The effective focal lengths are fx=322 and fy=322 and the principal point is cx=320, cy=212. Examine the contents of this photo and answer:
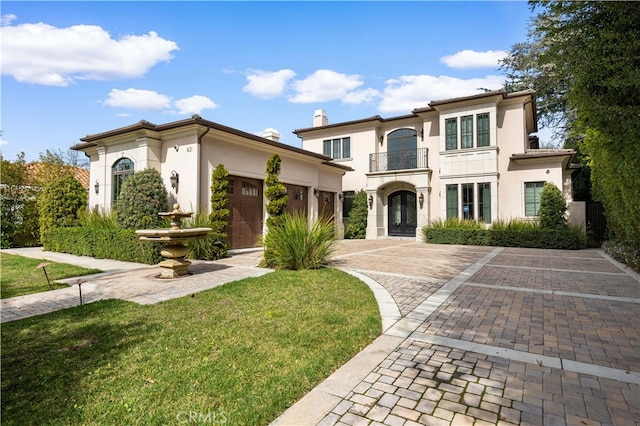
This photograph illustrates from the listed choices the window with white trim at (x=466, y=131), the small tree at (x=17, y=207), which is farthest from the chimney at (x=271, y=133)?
the small tree at (x=17, y=207)

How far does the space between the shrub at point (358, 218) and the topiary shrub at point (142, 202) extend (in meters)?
11.3

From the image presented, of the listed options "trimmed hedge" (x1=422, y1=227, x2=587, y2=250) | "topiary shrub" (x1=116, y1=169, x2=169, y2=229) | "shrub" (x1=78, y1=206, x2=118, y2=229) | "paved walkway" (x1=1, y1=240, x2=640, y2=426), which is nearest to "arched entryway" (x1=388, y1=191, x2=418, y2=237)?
"trimmed hedge" (x1=422, y1=227, x2=587, y2=250)

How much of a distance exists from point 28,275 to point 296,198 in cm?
1045

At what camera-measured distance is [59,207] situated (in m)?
12.4

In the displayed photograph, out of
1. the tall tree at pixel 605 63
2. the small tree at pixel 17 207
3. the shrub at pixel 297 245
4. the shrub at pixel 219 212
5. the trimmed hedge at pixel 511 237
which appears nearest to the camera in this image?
the tall tree at pixel 605 63

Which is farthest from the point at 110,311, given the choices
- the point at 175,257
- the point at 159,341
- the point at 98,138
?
the point at 98,138

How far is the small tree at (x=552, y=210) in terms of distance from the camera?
14.6 m

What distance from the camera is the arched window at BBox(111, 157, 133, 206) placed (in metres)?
12.4

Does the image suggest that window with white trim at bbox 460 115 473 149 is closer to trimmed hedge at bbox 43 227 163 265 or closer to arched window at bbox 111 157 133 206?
trimmed hedge at bbox 43 227 163 265

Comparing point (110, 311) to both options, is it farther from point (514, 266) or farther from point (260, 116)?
point (260, 116)

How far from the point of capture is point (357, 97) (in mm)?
23203

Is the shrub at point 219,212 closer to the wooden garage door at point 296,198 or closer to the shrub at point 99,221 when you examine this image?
the shrub at point 99,221

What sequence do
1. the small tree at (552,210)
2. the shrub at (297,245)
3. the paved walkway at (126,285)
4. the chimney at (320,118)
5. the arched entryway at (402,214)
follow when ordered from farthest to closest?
1. the chimney at (320,118)
2. the arched entryway at (402,214)
3. the small tree at (552,210)
4. the shrub at (297,245)
5. the paved walkway at (126,285)

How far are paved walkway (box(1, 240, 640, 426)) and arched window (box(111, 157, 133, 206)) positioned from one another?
5.92 m
